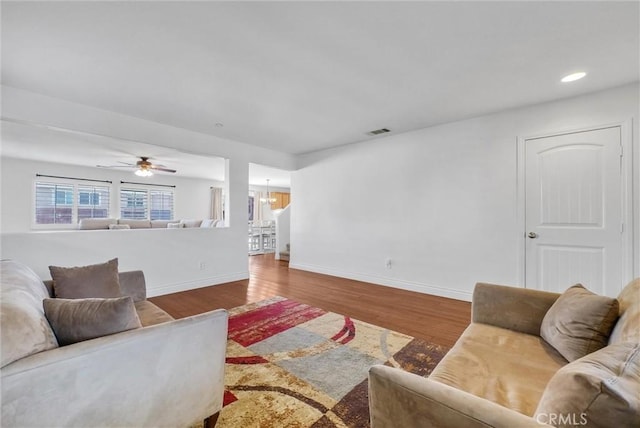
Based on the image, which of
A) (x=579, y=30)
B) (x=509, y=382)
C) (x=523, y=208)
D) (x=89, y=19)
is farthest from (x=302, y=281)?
(x=579, y=30)

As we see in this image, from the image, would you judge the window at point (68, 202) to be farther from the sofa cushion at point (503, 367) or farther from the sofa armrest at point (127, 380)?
the sofa cushion at point (503, 367)

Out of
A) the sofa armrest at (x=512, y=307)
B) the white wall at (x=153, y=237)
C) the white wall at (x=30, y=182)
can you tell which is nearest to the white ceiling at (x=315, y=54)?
the white wall at (x=153, y=237)

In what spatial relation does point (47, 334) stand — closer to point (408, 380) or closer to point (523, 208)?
point (408, 380)

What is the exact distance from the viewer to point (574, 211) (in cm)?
290

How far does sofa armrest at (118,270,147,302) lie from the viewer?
223 cm

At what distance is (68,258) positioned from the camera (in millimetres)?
3217

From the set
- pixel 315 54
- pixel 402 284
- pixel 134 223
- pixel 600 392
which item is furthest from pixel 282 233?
pixel 600 392

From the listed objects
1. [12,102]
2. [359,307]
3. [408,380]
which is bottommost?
[359,307]

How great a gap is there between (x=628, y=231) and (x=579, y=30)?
2.05m

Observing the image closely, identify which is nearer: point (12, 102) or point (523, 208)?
point (12, 102)

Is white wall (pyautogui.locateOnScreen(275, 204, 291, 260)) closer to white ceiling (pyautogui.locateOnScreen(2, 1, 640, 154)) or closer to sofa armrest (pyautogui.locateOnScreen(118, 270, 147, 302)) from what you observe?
white ceiling (pyautogui.locateOnScreen(2, 1, 640, 154))

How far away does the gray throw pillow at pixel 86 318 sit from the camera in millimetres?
1093

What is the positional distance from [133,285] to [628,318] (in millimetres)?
3134

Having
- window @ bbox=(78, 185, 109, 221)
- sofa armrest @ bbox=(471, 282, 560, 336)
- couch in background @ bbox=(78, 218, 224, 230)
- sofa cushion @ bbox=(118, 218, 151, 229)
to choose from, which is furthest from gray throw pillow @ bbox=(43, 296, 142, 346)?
window @ bbox=(78, 185, 109, 221)
